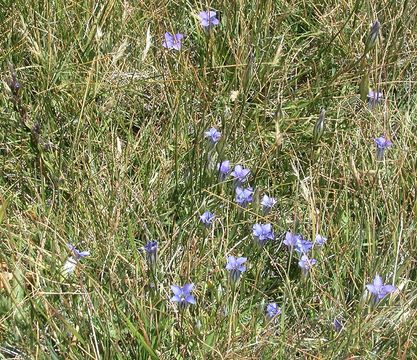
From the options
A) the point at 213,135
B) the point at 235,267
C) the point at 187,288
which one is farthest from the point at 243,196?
the point at 187,288

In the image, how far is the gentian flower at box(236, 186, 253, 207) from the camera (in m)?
1.97

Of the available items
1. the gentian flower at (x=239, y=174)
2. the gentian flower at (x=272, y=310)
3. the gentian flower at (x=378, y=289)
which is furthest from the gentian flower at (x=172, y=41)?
the gentian flower at (x=378, y=289)

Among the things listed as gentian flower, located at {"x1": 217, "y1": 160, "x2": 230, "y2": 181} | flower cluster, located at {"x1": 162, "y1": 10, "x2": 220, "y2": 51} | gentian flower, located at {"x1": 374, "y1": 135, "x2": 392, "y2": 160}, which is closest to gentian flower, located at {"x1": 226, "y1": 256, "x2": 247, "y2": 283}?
gentian flower, located at {"x1": 217, "y1": 160, "x2": 230, "y2": 181}

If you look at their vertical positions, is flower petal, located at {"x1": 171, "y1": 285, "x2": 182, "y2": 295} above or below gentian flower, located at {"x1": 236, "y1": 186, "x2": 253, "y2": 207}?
above

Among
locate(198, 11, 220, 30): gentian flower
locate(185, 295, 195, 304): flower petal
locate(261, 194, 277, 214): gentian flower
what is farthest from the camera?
locate(198, 11, 220, 30): gentian flower

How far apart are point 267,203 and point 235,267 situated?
30cm

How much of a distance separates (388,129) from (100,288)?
3.07 feet

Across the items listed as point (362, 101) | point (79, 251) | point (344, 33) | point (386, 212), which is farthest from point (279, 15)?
point (79, 251)

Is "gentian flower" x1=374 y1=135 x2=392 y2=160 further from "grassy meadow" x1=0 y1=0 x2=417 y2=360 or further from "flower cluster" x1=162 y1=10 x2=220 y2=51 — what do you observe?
"flower cluster" x1=162 y1=10 x2=220 y2=51

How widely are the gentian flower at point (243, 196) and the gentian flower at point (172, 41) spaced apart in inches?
22.1

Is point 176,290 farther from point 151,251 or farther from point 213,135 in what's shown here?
point 213,135

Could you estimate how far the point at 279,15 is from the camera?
2.58 m

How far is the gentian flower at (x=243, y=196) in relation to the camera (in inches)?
77.5

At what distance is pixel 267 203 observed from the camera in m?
1.97
